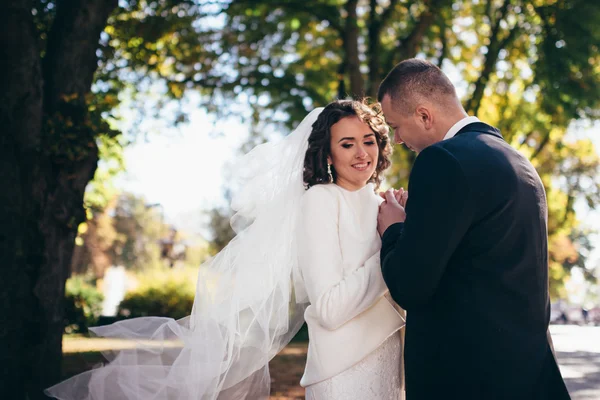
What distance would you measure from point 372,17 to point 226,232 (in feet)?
81.8

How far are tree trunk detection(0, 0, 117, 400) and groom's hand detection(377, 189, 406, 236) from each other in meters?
4.05

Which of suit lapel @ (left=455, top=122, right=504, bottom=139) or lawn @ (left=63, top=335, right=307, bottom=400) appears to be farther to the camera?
lawn @ (left=63, top=335, right=307, bottom=400)

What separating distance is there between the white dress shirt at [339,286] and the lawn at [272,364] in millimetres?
1796

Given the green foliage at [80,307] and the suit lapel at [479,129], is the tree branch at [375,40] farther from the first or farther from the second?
the suit lapel at [479,129]

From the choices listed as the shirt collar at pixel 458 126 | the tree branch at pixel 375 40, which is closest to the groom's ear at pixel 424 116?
the shirt collar at pixel 458 126

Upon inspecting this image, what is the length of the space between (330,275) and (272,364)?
8.04m

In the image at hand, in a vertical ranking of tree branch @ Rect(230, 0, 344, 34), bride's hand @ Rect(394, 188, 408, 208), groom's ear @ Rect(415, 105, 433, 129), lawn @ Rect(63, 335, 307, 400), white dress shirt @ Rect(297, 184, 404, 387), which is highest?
tree branch @ Rect(230, 0, 344, 34)

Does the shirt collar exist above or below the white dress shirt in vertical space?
above

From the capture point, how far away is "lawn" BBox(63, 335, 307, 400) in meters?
5.71

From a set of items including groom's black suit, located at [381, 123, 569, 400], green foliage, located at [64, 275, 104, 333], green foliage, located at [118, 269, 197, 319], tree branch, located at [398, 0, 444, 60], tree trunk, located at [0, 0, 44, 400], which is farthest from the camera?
green foliage, located at [118, 269, 197, 319]

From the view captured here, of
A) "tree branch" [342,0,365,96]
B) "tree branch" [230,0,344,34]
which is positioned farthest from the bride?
"tree branch" [342,0,365,96]

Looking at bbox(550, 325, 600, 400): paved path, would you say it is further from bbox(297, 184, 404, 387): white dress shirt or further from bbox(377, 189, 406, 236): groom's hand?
bbox(377, 189, 406, 236): groom's hand

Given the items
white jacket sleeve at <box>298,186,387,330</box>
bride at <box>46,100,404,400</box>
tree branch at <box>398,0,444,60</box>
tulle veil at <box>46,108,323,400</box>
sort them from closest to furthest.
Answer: white jacket sleeve at <box>298,186,387,330</box> → bride at <box>46,100,404,400</box> → tulle veil at <box>46,108,323,400</box> → tree branch at <box>398,0,444,60</box>

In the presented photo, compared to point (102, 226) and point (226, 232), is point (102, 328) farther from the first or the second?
point (102, 226)
